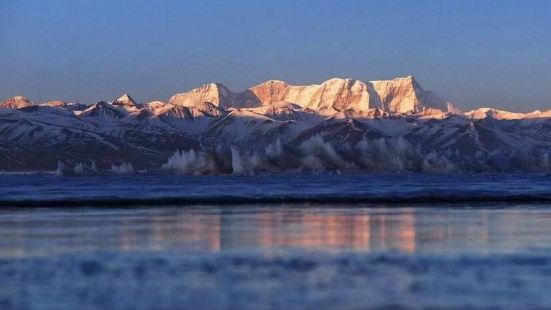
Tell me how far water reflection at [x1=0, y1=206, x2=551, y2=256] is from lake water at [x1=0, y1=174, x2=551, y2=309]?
0.16ft

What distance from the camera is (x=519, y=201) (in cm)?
4906

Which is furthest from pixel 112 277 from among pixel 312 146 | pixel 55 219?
pixel 312 146

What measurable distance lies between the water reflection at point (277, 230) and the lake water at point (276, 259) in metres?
0.05

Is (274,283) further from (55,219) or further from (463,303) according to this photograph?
(55,219)

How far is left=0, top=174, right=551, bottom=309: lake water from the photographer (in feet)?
55.4

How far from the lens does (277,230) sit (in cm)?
3022

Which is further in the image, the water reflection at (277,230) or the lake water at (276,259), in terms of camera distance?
the water reflection at (277,230)

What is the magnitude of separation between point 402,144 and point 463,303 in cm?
14459

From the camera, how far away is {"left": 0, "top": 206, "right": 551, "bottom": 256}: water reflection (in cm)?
2517

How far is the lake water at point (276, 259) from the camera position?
55.4 feet

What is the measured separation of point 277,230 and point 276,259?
8000mm

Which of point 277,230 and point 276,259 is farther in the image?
point 277,230

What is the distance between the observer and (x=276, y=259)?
22219mm

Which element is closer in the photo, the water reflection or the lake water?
the lake water
